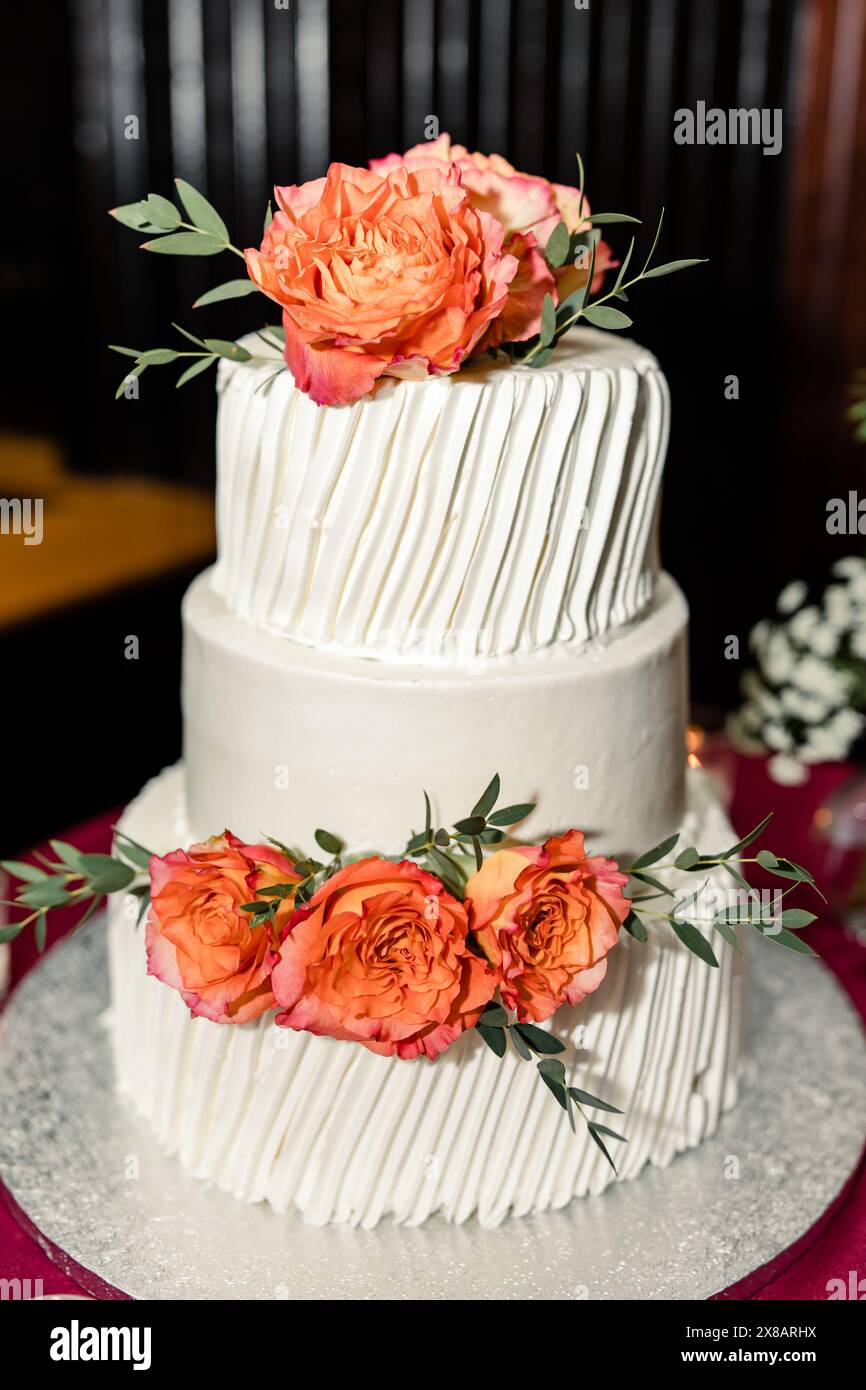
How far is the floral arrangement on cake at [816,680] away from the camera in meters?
2.32

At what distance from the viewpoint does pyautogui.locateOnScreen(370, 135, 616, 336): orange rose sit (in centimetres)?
150

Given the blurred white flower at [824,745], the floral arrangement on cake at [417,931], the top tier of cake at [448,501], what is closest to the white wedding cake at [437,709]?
the top tier of cake at [448,501]

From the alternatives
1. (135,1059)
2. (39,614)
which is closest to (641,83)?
(39,614)

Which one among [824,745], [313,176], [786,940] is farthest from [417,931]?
[313,176]

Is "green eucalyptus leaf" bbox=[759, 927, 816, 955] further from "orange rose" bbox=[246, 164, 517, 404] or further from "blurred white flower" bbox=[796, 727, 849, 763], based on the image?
"blurred white flower" bbox=[796, 727, 849, 763]

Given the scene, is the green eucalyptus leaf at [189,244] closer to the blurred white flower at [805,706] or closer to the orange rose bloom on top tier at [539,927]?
the orange rose bloom on top tier at [539,927]

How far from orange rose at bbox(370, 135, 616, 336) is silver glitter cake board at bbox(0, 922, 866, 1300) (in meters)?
0.98

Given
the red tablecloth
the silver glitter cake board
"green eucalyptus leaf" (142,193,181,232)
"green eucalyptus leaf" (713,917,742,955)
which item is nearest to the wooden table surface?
the red tablecloth

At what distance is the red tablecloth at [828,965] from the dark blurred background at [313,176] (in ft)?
4.68

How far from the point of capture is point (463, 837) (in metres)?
1.50

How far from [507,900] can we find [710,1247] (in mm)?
527

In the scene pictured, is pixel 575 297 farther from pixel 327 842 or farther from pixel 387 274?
pixel 327 842

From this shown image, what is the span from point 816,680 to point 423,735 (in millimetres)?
1004

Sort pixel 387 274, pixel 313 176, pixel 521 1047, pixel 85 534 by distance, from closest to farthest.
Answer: pixel 387 274
pixel 521 1047
pixel 313 176
pixel 85 534
